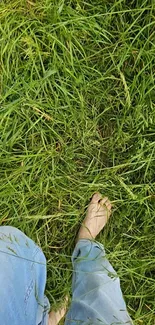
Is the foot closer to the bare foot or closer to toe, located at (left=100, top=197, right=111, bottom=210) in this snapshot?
toe, located at (left=100, top=197, right=111, bottom=210)

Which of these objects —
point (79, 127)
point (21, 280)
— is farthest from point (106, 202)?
point (21, 280)

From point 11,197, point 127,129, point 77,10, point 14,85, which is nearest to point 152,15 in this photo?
point 77,10

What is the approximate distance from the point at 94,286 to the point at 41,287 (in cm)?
14

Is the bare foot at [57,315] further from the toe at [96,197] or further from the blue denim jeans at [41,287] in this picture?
the toe at [96,197]

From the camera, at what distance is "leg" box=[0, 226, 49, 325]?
1278 mm

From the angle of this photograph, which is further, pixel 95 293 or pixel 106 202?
pixel 106 202

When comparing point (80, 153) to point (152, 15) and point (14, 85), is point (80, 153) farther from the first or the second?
point (152, 15)

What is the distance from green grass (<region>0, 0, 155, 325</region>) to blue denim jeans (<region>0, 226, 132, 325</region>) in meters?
0.08

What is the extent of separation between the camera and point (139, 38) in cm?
145

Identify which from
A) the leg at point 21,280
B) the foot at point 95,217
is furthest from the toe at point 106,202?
the leg at point 21,280

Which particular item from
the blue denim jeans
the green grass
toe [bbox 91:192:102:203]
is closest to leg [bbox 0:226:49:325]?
the blue denim jeans

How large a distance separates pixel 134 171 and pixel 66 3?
1.69 ft

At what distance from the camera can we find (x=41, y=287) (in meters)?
1.37

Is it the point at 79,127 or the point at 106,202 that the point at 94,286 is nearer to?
the point at 106,202
